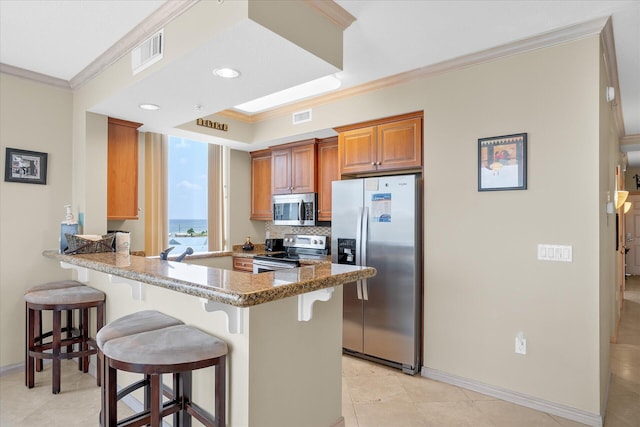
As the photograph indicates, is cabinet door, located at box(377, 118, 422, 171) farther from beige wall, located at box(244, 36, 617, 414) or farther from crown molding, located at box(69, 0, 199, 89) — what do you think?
crown molding, located at box(69, 0, 199, 89)

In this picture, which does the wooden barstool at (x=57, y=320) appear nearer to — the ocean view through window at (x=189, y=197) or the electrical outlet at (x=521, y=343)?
the ocean view through window at (x=189, y=197)

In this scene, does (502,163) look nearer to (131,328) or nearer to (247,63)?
(247,63)

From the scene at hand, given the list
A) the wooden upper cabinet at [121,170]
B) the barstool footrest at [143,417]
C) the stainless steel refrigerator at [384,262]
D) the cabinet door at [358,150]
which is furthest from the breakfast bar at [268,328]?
the cabinet door at [358,150]

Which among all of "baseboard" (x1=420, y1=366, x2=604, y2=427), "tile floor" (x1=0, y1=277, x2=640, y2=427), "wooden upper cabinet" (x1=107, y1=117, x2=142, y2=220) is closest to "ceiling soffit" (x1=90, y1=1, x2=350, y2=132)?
"wooden upper cabinet" (x1=107, y1=117, x2=142, y2=220)

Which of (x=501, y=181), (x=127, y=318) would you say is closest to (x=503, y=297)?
(x=501, y=181)

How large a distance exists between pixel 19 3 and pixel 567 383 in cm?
429

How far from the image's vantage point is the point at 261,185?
5.18 meters

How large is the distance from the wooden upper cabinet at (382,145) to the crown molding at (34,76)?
2.69 m

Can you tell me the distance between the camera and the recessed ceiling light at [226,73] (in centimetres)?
233

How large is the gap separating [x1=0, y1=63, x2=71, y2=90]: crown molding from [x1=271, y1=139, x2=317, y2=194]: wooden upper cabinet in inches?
92.5

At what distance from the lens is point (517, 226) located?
2.71 meters

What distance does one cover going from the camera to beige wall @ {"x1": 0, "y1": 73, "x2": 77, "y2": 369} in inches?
122

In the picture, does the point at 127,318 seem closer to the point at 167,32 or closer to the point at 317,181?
the point at 167,32

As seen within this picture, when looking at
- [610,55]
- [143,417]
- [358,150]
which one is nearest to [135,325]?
[143,417]
